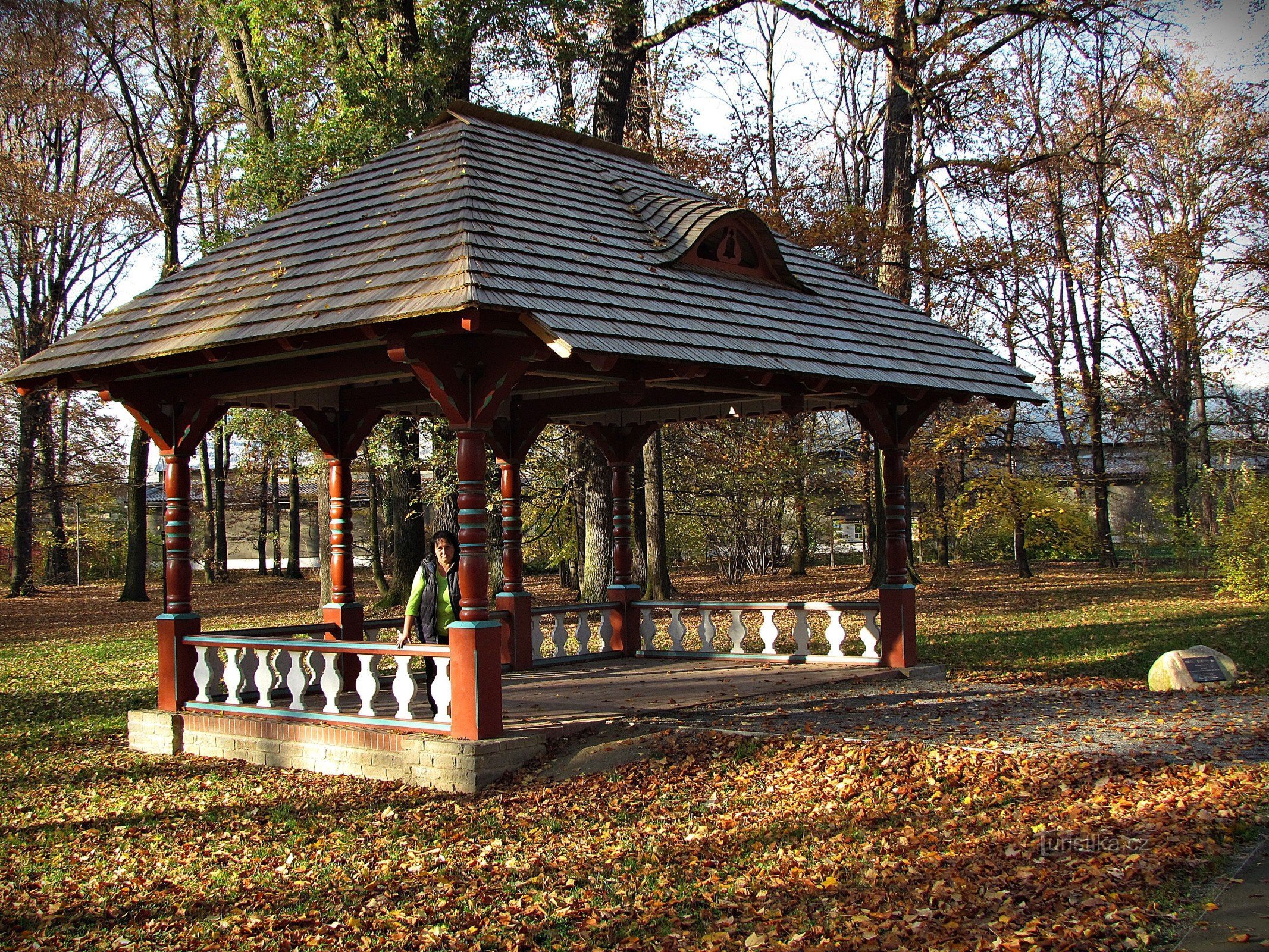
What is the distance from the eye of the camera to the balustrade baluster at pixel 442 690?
349 inches

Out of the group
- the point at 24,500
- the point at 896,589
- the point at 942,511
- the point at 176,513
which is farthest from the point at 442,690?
the point at 24,500

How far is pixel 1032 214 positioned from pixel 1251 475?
12.5 meters

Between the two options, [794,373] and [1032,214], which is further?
[1032,214]

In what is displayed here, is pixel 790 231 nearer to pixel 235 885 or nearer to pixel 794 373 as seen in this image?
pixel 794 373

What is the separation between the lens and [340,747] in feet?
30.8

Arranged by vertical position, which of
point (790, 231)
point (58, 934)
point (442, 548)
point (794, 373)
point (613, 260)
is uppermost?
point (790, 231)

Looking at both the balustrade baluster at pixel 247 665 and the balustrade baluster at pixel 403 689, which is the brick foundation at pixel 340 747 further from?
the balustrade baluster at pixel 247 665

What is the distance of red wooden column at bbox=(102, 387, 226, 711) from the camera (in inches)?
423

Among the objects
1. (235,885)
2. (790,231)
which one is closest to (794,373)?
(235,885)

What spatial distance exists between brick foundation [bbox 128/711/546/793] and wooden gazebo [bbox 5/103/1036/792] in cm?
16

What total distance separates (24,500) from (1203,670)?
29.5 m

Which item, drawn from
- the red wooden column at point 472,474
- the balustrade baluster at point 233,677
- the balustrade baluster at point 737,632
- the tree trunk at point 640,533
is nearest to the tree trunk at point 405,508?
the tree trunk at point 640,533

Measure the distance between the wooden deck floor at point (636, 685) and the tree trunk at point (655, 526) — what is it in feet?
29.1

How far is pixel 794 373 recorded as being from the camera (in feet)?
33.9
